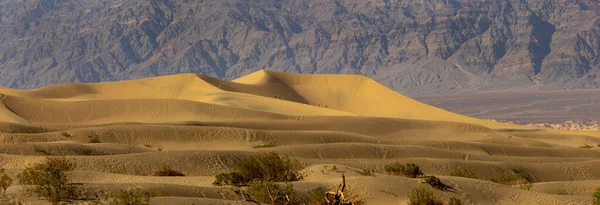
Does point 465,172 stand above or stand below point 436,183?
below

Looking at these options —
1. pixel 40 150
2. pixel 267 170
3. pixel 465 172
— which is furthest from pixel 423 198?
pixel 40 150

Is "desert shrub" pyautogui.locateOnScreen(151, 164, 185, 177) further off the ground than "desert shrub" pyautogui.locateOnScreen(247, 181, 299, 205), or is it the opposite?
"desert shrub" pyautogui.locateOnScreen(247, 181, 299, 205)

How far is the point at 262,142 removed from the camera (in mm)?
45719

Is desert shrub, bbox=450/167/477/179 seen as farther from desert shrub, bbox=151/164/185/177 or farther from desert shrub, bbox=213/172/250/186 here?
desert shrub, bbox=213/172/250/186

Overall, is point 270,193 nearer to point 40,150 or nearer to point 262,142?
point 40,150

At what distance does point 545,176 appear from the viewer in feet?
125

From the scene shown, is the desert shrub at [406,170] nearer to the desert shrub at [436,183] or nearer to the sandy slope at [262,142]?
the sandy slope at [262,142]

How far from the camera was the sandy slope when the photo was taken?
2527 cm

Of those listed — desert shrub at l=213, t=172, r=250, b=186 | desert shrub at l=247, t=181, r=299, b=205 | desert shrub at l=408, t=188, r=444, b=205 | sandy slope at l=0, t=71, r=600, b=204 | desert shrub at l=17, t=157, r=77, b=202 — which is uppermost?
desert shrub at l=17, t=157, r=77, b=202

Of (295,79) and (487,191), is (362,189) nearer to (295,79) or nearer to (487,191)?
(487,191)

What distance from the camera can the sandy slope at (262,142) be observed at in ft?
82.9

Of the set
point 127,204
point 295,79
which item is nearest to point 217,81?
point 295,79

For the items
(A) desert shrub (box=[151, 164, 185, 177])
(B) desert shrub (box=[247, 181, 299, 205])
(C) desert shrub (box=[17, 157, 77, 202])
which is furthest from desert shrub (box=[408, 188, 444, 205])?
(A) desert shrub (box=[151, 164, 185, 177])

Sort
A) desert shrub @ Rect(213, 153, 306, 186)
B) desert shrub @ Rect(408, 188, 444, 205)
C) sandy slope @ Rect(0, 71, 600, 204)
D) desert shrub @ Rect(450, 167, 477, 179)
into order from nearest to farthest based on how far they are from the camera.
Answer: desert shrub @ Rect(408, 188, 444, 205) → sandy slope @ Rect(0, 71, 600, 204) → desert shrub @ Rect(213, 153, 306, 186) → desert shrub @ Rect(450, 167, 477, 179)
